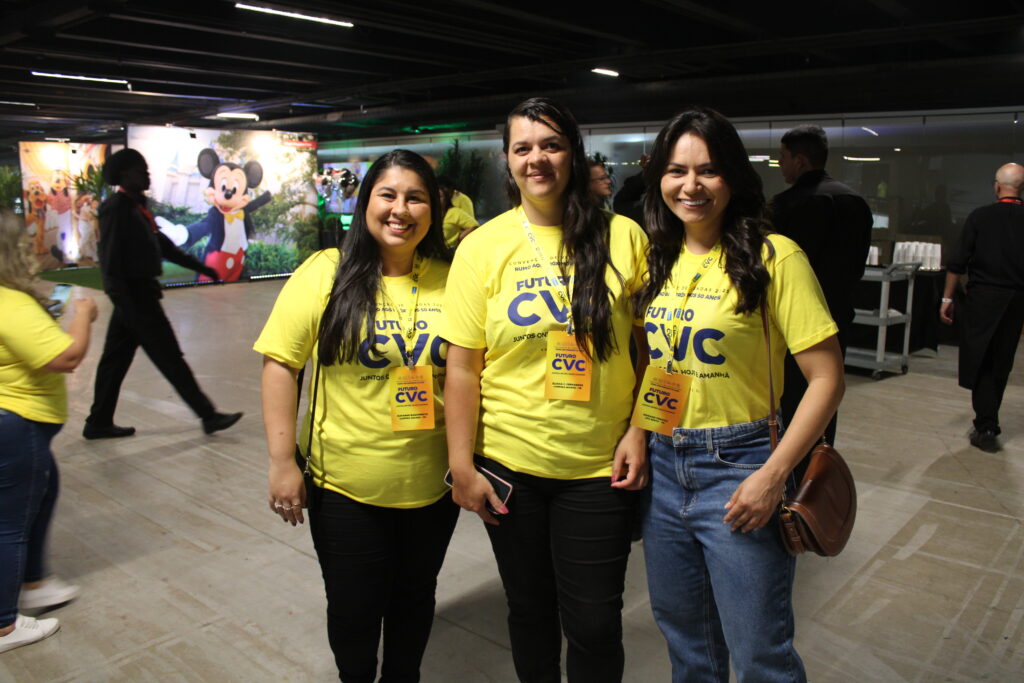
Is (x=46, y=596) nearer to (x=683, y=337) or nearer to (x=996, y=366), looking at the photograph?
(x=683, y=337)

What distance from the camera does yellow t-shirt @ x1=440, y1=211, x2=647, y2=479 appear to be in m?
1.57

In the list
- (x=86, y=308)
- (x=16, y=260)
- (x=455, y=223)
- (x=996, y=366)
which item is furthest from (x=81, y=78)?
(x=996, y=366)

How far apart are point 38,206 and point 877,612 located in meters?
17.1

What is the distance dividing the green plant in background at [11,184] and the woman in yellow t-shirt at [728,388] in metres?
17.0

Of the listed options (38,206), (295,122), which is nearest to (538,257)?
(295,122)

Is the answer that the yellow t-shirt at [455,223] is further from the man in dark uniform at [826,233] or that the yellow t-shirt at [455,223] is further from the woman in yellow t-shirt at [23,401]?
the woman in yellow t-shirt at [23,401]

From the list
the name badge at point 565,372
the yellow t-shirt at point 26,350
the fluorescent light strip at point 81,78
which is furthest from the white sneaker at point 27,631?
the fluorescent light strip at point 81,78

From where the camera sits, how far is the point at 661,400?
151cm

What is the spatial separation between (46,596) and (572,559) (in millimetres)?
2098

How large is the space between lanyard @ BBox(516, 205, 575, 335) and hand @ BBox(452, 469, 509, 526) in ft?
1.22

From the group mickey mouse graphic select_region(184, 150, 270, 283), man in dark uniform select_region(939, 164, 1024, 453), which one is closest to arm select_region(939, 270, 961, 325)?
man in dark uniform select_region(939, 164, 1024, 453)

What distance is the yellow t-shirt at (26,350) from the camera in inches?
89.0

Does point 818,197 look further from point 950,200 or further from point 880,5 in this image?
point 950,200

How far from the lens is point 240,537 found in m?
3.24
